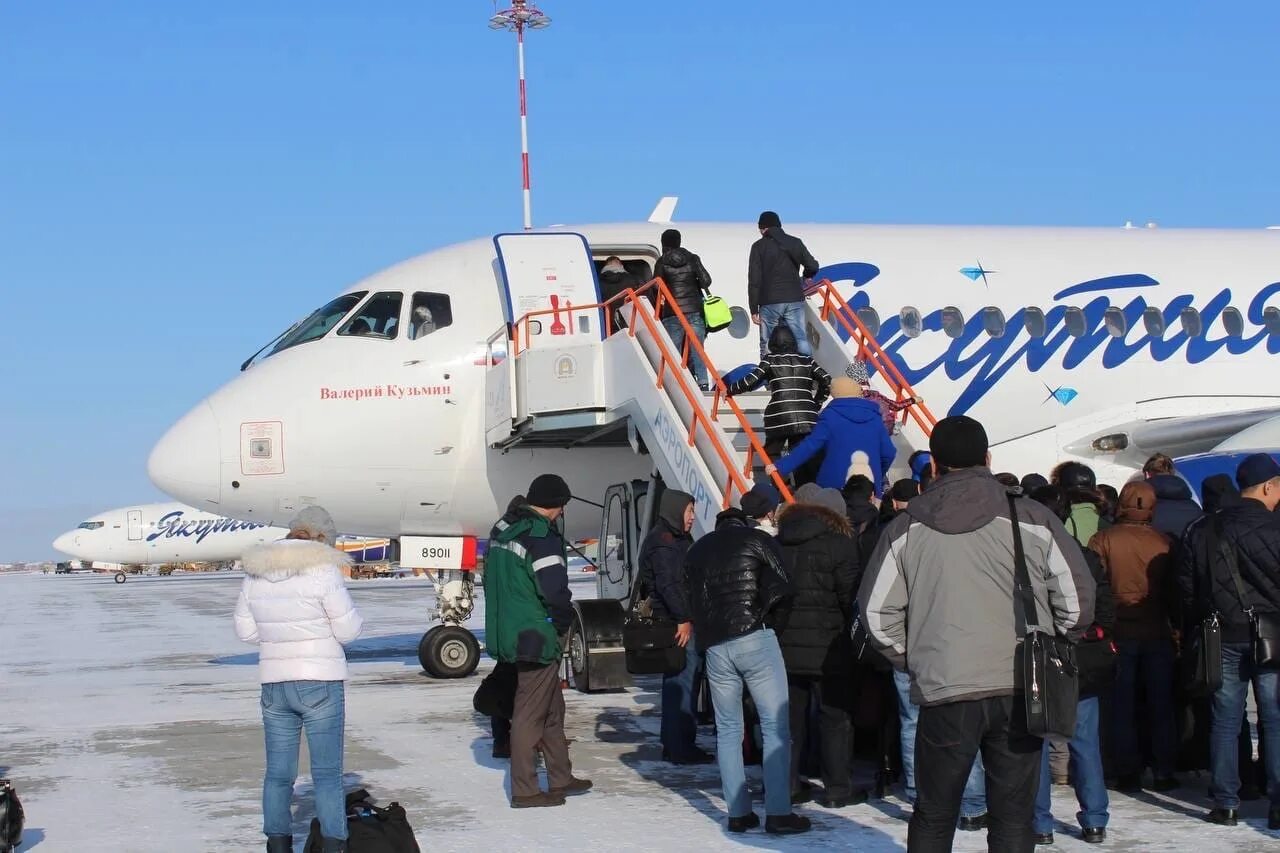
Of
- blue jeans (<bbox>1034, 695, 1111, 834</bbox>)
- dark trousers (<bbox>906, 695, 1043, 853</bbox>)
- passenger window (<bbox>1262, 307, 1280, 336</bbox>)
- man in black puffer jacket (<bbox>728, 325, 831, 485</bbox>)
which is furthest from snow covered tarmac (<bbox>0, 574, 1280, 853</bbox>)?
passenger window (<bbox>1262, 307, 1280, 336</bbox>)

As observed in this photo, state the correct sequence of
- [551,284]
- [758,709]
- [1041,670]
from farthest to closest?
1. [551,284]
2. [758,709]
3. [1041,670]

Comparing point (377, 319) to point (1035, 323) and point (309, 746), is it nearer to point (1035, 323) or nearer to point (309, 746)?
point (1035, 323)

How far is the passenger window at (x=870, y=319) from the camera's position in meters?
14.3

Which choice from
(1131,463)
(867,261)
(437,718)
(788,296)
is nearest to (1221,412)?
(1131,463)

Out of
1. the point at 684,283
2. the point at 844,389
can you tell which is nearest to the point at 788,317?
the point at 684,283

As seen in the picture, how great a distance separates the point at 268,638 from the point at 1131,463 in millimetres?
10419

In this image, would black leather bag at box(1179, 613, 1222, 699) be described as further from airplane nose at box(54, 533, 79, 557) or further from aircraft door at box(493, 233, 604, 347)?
airplane nose at box(54, 533, 79, 557)

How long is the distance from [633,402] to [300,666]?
5.65 meters

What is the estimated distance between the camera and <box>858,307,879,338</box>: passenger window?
47.0 ft

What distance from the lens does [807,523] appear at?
7535mm

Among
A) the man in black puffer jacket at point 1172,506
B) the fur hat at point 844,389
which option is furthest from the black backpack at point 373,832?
the man in black puffer jacket at point 1172,506

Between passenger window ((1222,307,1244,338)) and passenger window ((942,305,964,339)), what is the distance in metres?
3.21

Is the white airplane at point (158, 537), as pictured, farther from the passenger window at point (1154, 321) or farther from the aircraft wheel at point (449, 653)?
the passenger window at point (1154, 321)

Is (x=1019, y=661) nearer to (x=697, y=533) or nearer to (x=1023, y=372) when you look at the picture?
(x=697, y=533)
